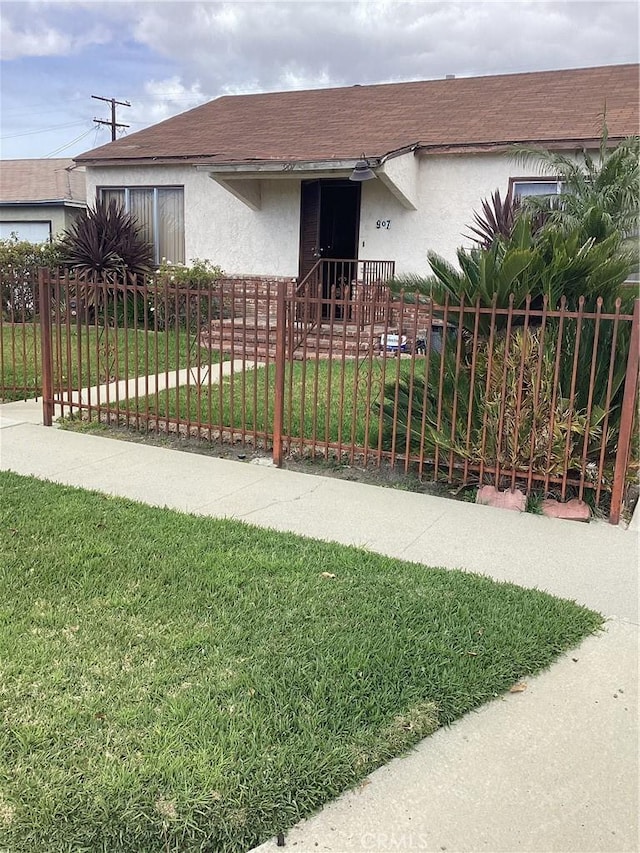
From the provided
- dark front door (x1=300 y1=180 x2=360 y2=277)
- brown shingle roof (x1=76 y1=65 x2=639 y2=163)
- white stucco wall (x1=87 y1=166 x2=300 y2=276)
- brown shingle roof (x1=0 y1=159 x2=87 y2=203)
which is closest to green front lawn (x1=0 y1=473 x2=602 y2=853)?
brown shingle roof (x1=76 y1=65 x2=639 y2=163)

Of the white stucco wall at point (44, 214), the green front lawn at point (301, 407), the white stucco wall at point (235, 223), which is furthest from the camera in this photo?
the white stucco wall at point (44, 214)

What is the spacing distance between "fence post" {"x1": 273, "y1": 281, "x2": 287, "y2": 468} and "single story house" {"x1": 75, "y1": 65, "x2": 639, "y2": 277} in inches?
267

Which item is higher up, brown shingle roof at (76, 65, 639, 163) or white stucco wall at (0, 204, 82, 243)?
brown shingle roof at (76, 65, 639, 163)

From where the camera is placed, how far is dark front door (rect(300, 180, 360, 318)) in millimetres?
15016

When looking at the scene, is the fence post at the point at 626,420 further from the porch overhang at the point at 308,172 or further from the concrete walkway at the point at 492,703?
the porch overhang at the point at 308,172

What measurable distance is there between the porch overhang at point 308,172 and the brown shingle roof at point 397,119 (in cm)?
21

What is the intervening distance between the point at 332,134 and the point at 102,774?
14.5m

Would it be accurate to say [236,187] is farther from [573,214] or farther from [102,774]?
[102,774]

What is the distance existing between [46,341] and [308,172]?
23.0 feet

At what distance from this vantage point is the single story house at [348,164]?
13.5 m

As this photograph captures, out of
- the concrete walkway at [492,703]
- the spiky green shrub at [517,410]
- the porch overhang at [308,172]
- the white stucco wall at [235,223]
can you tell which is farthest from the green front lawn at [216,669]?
the white stucco wall at [235,223]

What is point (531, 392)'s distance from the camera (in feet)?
18.9

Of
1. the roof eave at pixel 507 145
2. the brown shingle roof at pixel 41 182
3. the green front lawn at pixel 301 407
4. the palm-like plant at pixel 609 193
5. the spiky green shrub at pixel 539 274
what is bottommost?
the green front lawn at pixel 301 407

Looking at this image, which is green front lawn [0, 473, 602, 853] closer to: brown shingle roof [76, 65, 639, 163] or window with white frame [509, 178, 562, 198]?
brown shingle roof [76, 65, 639, 163]
